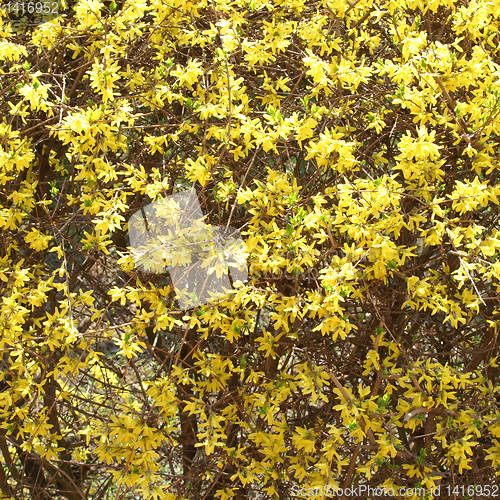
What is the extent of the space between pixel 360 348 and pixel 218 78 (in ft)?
4.21

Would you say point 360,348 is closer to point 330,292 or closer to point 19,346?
→ point 330,292

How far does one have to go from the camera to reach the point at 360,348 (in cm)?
259
